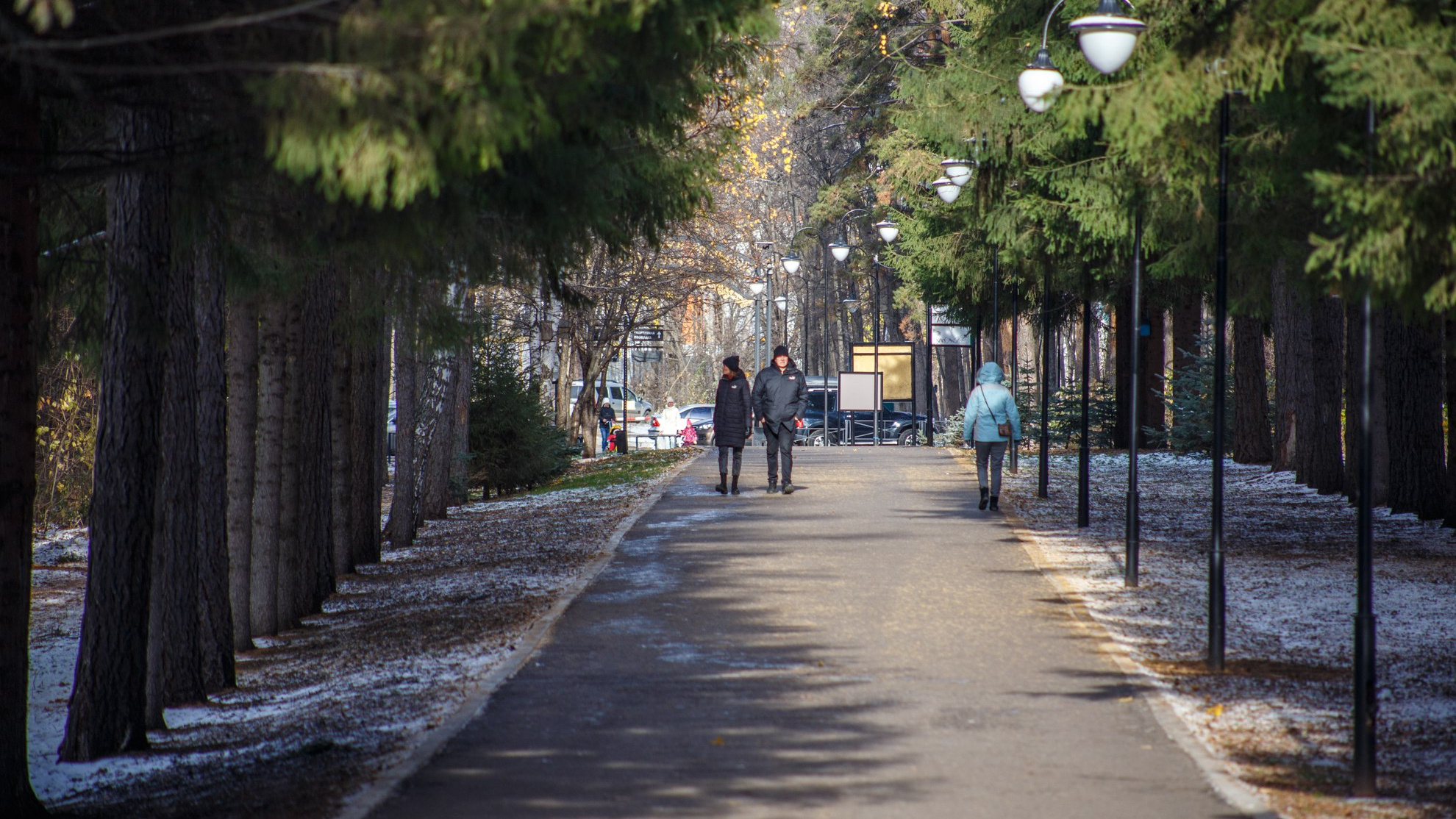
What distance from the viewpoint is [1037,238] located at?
17.7 metres

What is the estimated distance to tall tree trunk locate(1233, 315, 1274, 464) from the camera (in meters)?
26.5

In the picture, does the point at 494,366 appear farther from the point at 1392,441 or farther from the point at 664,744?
the point at 664,744

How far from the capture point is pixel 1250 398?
89.2ft

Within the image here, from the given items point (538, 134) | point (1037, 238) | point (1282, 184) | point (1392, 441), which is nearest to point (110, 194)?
point (538, 134)

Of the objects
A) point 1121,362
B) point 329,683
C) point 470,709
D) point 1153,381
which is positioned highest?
point 1121,362

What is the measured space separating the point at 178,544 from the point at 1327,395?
53.2 feet

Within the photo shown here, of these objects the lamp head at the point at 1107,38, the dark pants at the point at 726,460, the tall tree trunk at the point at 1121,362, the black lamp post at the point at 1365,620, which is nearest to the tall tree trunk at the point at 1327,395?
the tall tree trunk at the point at 1121,362

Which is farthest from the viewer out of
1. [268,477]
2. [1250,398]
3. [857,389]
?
[857,389]

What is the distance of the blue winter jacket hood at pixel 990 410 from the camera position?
58.9 ft

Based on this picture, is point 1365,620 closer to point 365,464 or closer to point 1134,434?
point 1134,434

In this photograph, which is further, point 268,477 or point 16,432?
point 268,477

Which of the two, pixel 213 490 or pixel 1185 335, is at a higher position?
pixel 1185 335

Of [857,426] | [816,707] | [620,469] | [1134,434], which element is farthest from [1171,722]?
[857,426]

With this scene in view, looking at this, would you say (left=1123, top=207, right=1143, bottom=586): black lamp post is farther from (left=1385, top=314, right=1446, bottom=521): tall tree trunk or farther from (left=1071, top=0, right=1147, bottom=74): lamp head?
(left=1385, top=314, right=1446, bottom=521): tall tree trunk
